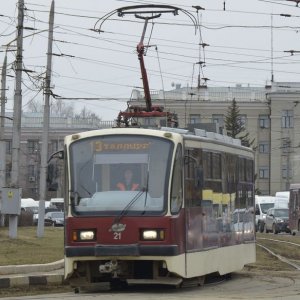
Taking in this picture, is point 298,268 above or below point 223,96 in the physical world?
below

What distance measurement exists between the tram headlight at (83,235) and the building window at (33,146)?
3152 inches

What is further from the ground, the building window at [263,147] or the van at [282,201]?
the building window at [263,147]

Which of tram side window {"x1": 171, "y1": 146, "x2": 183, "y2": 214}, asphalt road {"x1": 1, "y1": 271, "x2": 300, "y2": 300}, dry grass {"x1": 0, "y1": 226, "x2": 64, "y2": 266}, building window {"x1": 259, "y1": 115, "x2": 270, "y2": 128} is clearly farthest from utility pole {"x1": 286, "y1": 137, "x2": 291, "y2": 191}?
tram side window {"x1": 171, "y1": 146, "x2": 183, "y2": 214}

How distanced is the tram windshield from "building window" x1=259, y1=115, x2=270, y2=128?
7899 cm

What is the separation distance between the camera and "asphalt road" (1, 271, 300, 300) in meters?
14.2

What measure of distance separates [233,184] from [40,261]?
15.6ft

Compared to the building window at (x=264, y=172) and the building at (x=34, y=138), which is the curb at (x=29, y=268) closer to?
the building at (x=34, y=138)

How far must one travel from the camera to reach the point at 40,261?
1962 cm

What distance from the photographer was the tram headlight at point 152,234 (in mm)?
14430

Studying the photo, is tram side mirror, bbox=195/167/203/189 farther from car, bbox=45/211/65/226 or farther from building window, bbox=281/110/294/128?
building window, bbox=281/110/294/128

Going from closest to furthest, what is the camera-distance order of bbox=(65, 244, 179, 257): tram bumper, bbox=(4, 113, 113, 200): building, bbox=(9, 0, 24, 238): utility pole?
bbox=(65, 244, 179, 257): tram bumper < bbox=(9, 0, 24, 238): utility pole < bbox=(4, 113, 113, 200): building

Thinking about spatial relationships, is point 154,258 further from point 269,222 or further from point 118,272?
point 269,222

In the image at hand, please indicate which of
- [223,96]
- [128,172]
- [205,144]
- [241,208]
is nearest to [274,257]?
[241,208]

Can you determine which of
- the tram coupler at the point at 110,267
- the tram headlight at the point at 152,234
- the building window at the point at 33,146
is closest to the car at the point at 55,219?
the building window at the point at 33,146
